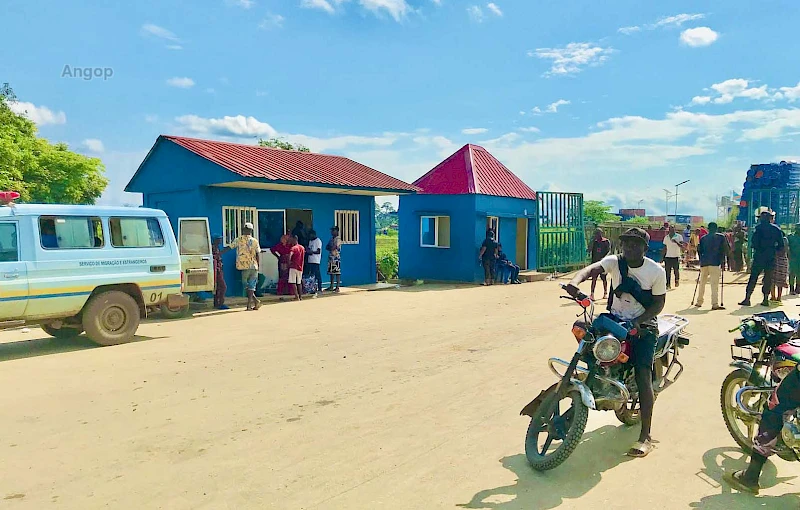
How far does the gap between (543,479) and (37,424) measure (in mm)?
4436

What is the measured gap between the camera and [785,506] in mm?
3824

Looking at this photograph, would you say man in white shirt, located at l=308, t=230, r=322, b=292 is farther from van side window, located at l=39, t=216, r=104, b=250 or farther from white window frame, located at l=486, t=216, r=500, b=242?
white window frame, located at l=486, t=216, r=500, b=242

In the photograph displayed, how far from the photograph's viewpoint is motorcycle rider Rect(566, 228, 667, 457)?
15.2 feet

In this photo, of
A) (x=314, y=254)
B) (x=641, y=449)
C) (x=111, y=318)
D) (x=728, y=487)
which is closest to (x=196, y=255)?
(x=111, y=318)

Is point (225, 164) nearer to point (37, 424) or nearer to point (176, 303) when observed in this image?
point (176, 303)

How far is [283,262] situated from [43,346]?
6.12m

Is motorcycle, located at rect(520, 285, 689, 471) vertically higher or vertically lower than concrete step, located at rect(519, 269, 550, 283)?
higher

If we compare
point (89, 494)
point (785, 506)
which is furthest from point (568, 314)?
point (89, 494)

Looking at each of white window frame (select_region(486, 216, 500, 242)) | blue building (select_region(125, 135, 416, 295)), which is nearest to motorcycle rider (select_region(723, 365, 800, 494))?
blue building (select_region(125, 135, 416, 295))

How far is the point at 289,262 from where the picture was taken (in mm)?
14320

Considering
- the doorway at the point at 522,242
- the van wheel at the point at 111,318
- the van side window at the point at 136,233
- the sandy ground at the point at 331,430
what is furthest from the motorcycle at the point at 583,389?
the doorway at the point at 522,242

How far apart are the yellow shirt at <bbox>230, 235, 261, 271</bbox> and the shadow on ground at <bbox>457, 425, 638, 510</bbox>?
9.23 metres

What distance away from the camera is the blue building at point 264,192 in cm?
1389

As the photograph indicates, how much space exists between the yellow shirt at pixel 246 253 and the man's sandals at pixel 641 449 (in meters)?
9.66
